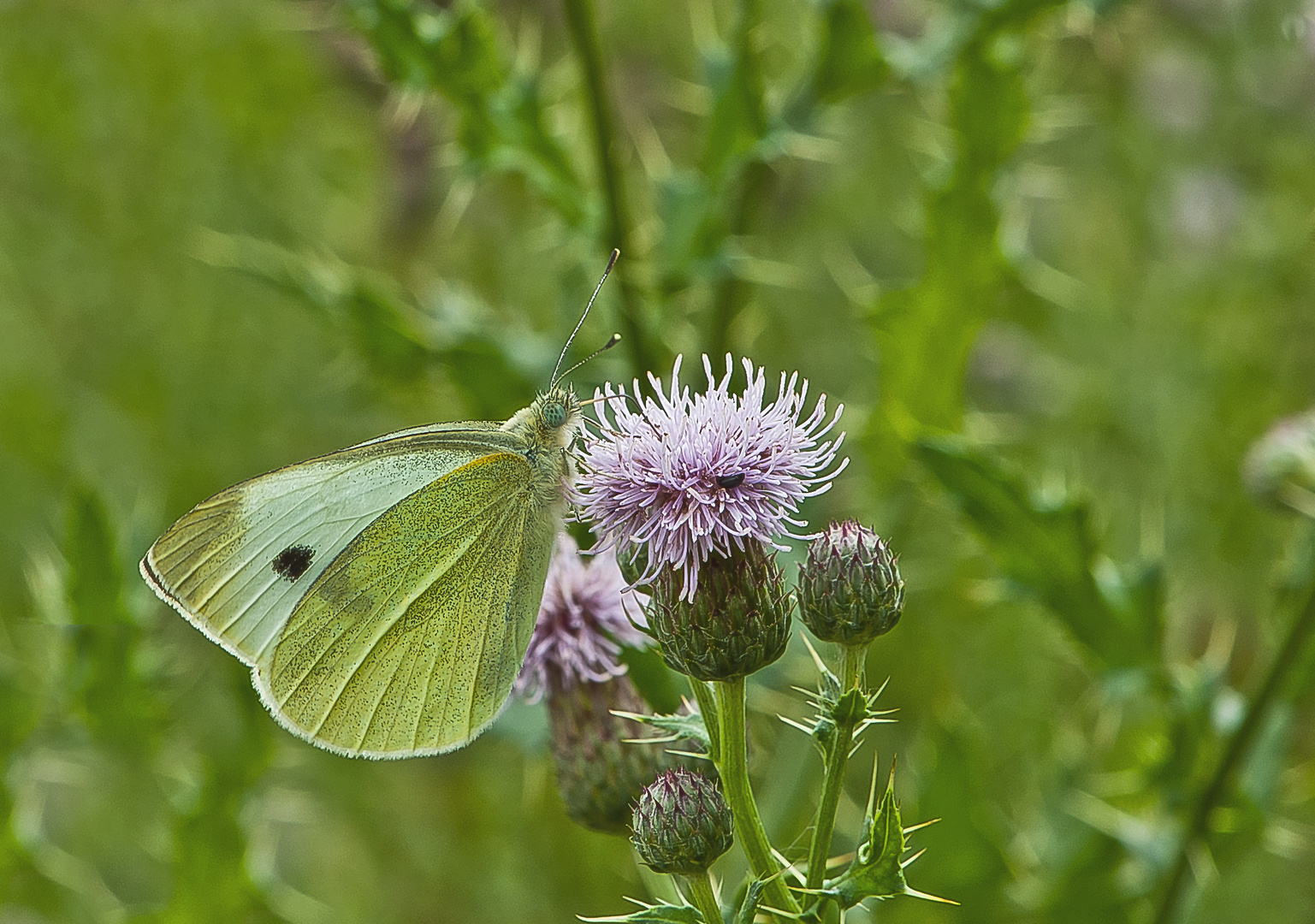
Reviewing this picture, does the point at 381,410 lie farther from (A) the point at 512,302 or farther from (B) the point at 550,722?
(B) the point at 550,722

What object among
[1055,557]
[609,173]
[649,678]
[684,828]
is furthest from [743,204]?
[684,828]

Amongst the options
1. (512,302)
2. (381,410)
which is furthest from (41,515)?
(512,302)

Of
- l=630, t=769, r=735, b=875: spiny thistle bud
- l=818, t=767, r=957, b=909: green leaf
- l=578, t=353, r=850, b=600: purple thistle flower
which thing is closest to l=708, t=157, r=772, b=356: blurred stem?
l=578, t=353, r=850, b=600: purple thistle flower

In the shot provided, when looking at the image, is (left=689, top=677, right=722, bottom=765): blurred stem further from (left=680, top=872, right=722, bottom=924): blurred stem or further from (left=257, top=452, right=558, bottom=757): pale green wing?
(left=257, top=452, right=558, bottom=757): pale green wing

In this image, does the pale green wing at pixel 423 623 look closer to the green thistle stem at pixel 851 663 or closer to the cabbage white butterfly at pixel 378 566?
the cabbage white butterfly at pixel 378 566

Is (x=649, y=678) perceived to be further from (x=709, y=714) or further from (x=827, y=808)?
(x=827, y=808)

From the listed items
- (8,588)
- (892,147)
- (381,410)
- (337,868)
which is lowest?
(337,868)
